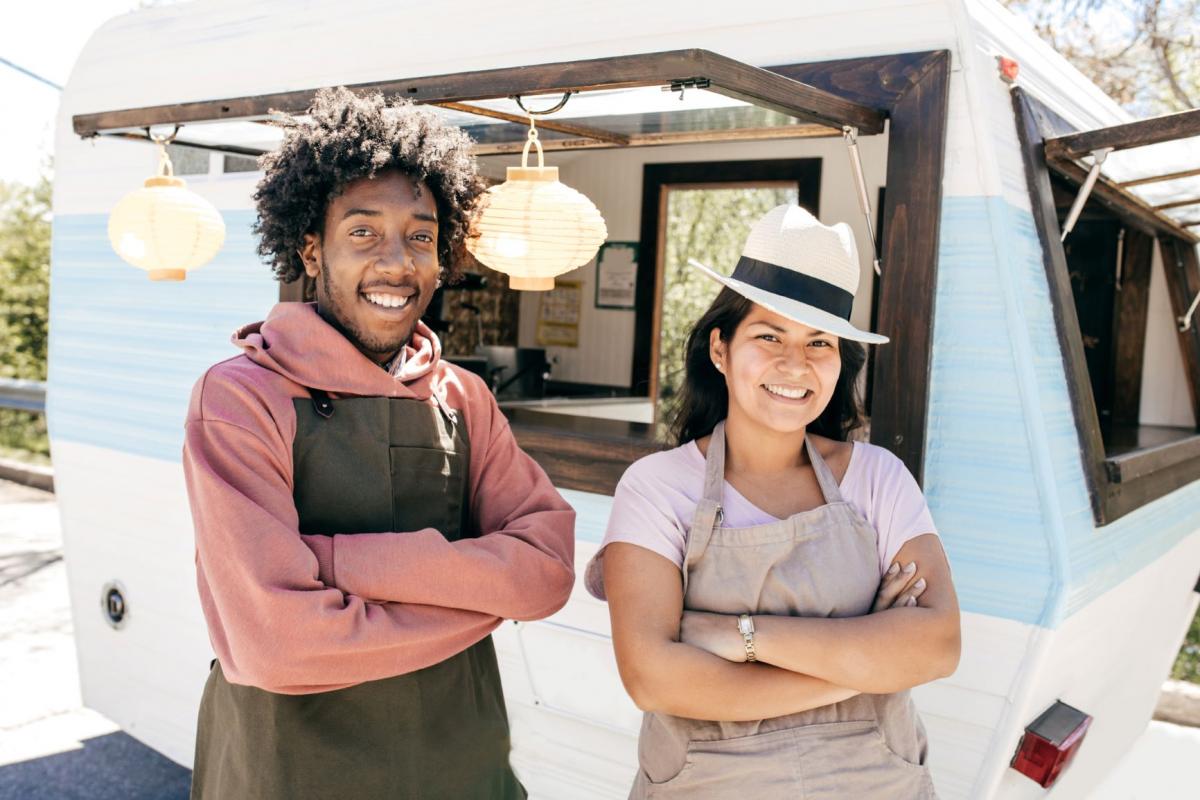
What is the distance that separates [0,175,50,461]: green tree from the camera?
1273cm

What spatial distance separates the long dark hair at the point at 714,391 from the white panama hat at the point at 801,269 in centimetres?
10

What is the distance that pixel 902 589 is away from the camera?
192 cm

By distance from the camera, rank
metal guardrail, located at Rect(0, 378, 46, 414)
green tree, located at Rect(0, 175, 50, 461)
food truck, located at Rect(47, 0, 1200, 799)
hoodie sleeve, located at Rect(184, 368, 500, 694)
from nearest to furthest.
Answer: hoodie sleeve, located at Rect(184, 368, 500, 694)
food truck, located at Rect(47, 0, 1200, 799)
metal guardrail, located at Rect(0, 378, 46, 414)
green tree, located at Rect(0, 175, 50, 461)

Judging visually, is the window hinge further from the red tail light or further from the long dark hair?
the red tail light

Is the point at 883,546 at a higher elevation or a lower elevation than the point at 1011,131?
lower

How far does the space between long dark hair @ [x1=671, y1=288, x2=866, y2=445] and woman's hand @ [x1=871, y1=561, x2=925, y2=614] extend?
46 centimetres

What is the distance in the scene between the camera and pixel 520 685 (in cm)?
317

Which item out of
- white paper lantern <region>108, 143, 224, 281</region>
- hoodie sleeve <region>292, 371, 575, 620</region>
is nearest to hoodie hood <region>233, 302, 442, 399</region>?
hoodie sleeve <region>292, 371, 575, 620</region>

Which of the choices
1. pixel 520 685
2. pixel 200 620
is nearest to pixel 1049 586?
pixel 520 685

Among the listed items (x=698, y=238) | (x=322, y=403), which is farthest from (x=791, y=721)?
(x=698, y=238)

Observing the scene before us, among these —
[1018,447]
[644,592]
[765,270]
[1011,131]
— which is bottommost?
[644,592]

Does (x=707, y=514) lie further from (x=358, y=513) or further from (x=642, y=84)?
(x=642, y=84)

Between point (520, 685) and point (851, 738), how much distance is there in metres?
1.48

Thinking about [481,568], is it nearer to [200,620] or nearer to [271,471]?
[271,471]
